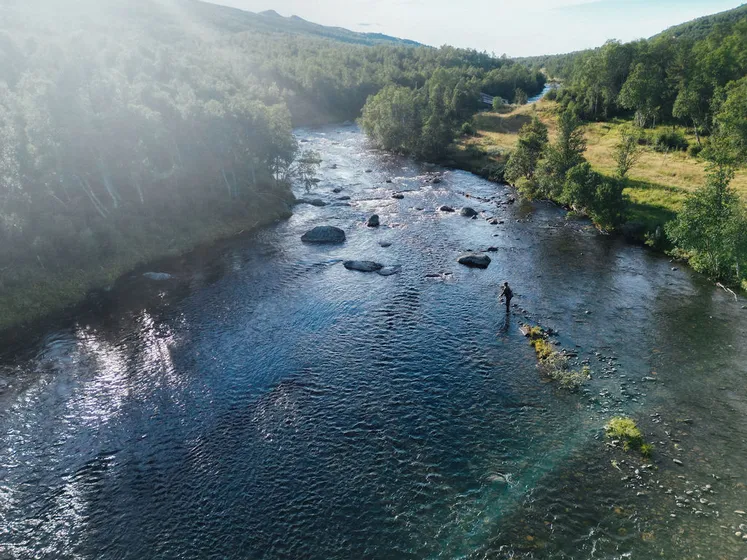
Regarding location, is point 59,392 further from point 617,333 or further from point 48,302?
point 617,333

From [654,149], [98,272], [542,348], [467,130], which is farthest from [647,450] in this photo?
[467,130]

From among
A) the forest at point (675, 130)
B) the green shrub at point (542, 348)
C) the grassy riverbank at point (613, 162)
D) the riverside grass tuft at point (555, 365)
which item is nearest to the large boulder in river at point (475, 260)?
the riverside grass tuft at point (555, 365)

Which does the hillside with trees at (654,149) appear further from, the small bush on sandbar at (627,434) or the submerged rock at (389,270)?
the submerged rock at (389,270)

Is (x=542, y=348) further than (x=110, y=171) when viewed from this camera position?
No

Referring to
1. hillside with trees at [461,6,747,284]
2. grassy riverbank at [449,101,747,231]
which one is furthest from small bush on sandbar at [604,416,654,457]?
grassy riverbank at [449,101,747,231]

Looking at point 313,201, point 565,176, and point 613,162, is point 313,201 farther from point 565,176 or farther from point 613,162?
point 613,162

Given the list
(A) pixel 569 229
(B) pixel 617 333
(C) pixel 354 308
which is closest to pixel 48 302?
(C) pixel 354 308
